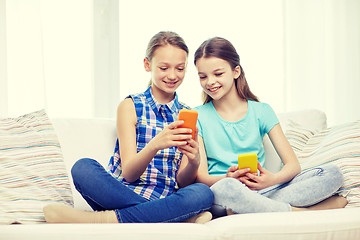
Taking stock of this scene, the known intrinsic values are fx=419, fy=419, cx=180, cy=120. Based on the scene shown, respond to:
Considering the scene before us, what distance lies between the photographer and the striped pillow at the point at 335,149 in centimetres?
153

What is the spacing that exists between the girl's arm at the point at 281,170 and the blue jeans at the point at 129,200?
254mm

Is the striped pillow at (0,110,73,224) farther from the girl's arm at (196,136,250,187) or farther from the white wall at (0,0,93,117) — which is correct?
the white wall at (0,0,93,117)

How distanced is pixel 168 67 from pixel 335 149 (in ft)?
2.46

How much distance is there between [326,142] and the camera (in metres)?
1.75

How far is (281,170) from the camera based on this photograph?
1635mm

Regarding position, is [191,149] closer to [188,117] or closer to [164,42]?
[188,117]

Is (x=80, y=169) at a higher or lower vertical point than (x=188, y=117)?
lower

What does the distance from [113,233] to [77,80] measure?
198 cm

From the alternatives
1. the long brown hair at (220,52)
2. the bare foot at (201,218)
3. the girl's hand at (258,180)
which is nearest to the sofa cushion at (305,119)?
the long brown hair at (220,52)

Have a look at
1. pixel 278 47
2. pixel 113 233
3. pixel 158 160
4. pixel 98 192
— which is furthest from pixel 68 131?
pixel 278 47

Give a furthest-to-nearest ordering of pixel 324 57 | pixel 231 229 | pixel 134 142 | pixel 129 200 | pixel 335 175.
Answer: pixel 324 57 < pixel 134 142 < pixel 335 175 < pixel 129 200 < pixel 231 229

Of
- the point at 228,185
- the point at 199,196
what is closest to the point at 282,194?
the point at 228,185

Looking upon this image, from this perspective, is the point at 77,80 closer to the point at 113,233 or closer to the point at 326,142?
the point at 326,142

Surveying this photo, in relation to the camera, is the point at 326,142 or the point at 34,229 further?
the point at 326,142
